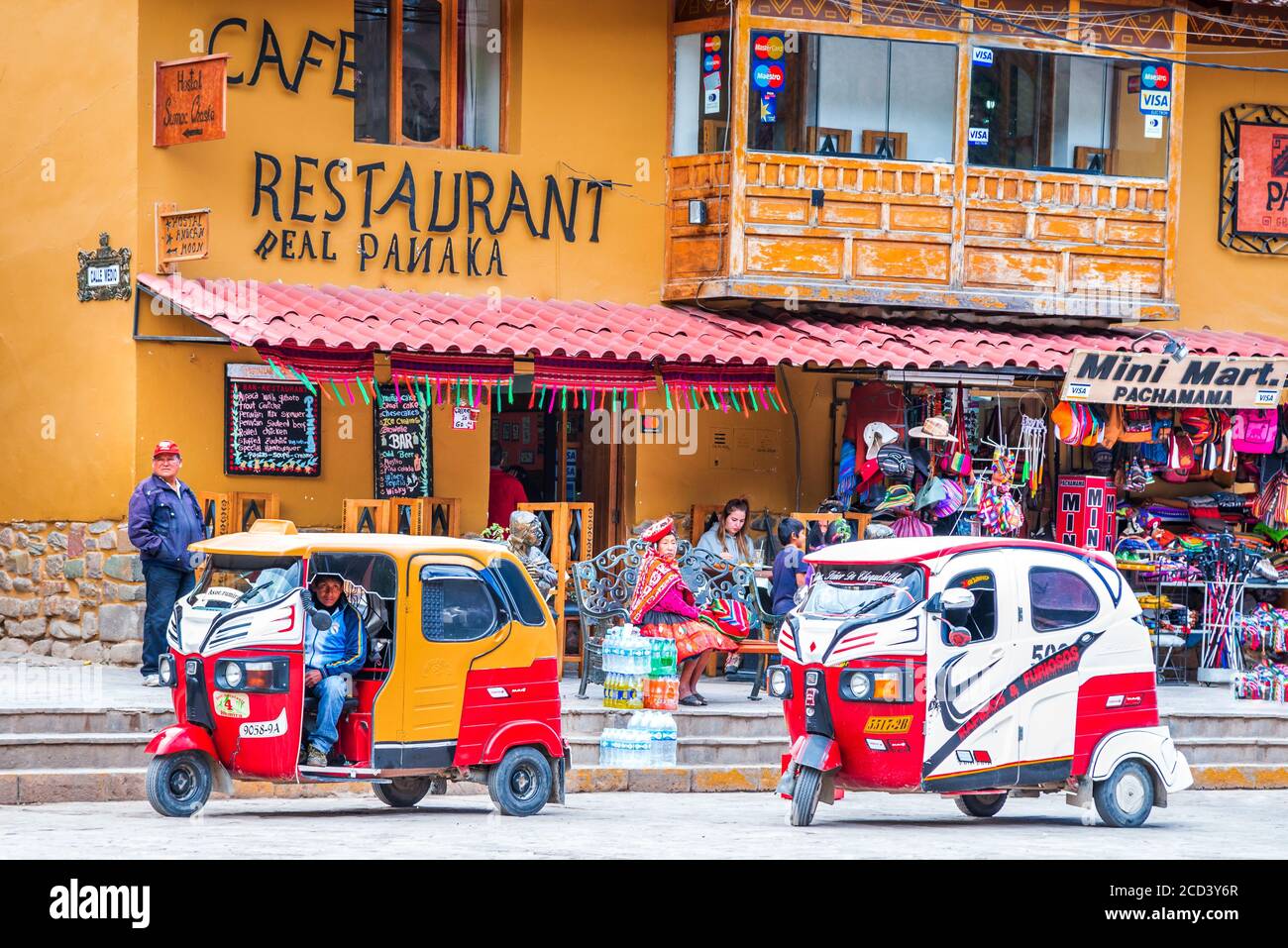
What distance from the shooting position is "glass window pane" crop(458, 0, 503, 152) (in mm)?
18672

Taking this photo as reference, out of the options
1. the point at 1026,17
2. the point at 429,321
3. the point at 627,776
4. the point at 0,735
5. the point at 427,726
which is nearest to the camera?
the point at 427,726

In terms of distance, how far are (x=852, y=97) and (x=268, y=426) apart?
5981mm

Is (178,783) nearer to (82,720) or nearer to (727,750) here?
(82,720)

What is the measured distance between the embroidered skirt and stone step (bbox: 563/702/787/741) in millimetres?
461

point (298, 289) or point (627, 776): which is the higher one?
point (298, 289)

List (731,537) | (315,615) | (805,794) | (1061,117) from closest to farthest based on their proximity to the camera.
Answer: (315,615)
(805,794)
(731,537)
(1061,117)

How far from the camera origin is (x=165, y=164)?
1712cm

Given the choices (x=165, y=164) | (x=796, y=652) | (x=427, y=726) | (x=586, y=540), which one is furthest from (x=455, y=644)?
(x=165, y=164)

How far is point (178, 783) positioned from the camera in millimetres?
11688

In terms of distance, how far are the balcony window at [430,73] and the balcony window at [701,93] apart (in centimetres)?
163

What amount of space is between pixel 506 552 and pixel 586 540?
16.0 ft

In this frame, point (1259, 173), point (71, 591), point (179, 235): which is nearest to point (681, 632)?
point (179, 235)

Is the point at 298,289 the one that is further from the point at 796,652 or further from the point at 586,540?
the point at 796,652

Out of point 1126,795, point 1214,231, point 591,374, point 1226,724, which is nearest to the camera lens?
point 1126,795
